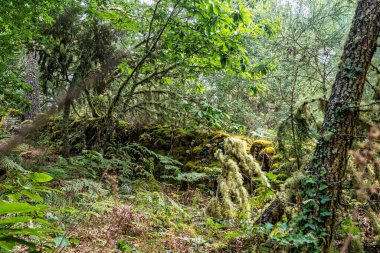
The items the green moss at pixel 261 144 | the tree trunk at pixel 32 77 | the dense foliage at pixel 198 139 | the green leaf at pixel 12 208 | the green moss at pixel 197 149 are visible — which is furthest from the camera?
the tree trunk at pixel 32 77

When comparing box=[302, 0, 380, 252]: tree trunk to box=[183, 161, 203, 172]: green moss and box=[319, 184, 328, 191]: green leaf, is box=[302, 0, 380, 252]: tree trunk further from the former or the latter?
box=[183, 161, 203, 172]: green moss

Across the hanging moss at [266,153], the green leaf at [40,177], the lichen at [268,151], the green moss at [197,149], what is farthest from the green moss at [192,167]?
the green leaf at [40,177]

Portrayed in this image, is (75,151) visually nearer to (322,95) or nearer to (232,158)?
(232,158)

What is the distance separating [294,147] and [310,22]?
383cm

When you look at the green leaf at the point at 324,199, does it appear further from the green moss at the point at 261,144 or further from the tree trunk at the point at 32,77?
the tree trunk at the point at 32,77

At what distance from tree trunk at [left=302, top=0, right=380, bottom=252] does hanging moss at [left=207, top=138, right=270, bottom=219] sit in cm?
131

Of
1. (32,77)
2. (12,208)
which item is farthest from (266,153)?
(32,77)

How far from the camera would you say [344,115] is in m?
2.98

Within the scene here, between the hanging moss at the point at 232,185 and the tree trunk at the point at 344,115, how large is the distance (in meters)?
1.31

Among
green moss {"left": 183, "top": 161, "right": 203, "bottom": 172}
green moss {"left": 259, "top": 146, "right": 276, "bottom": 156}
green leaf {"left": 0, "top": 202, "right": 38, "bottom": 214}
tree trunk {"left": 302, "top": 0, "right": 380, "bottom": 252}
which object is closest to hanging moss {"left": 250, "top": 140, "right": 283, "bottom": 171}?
green moss {"left": 259, "top": 146, "right": 276, "bottom": 156}

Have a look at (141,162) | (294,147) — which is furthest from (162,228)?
(141,162)

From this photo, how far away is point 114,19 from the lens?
695 cm

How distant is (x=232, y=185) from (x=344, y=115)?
2109mm

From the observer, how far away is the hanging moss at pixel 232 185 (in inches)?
171
